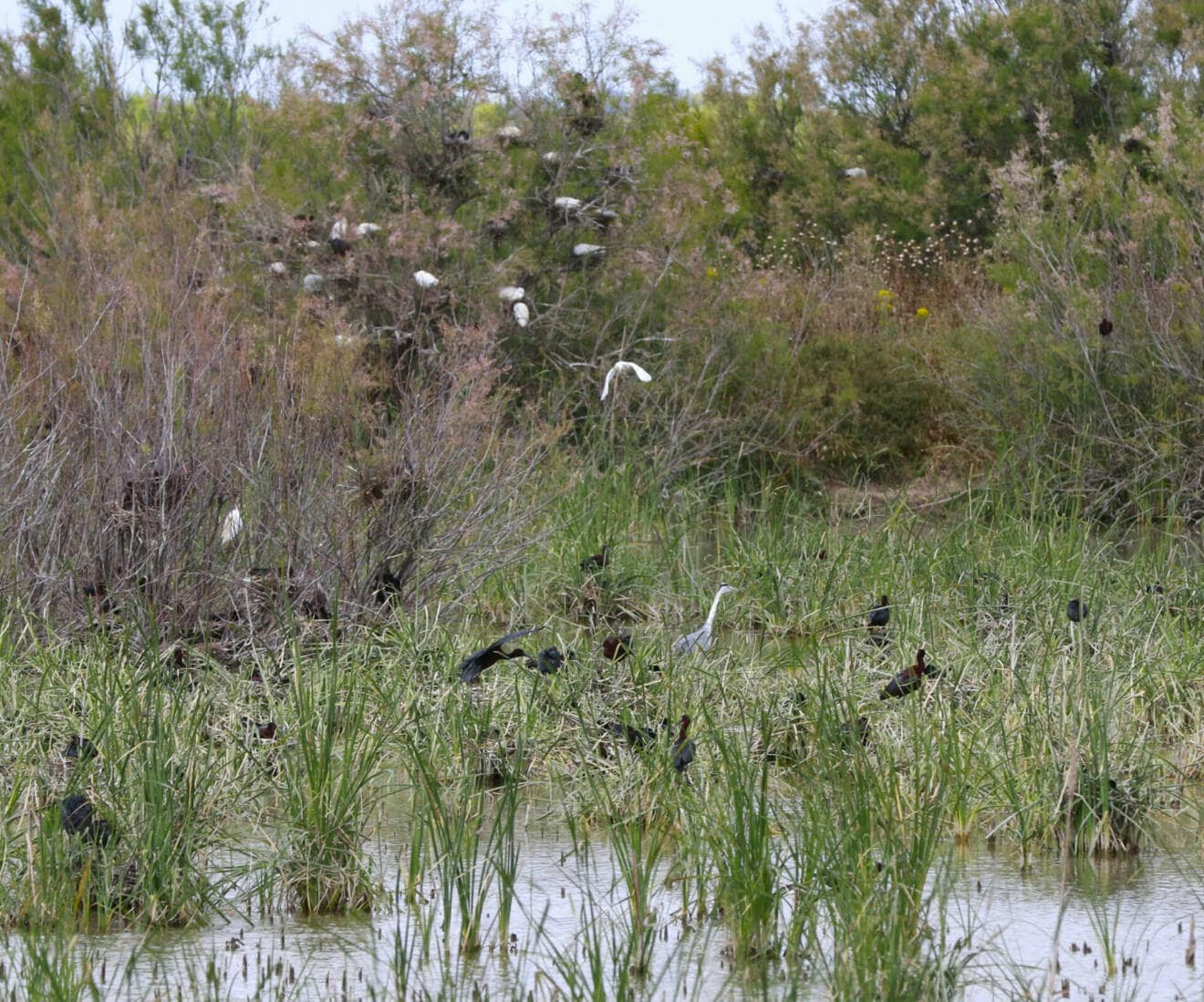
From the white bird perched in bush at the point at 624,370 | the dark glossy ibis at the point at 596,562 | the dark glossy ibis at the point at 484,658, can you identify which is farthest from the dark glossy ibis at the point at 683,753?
the white bird perched in bush at the point at 624,370

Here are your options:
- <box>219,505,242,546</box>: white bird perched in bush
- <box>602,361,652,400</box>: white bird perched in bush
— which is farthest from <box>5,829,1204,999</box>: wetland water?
<box>602,361,652,400</box>: white bird perched in bush

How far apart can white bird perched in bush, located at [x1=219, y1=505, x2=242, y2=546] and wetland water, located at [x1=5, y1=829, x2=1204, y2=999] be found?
2.00 m

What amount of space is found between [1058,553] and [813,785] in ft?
10.9

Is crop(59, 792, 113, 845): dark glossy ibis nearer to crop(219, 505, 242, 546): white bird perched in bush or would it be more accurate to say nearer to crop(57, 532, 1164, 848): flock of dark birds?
crop(57, 532, 1164, 848): flock of dark birds

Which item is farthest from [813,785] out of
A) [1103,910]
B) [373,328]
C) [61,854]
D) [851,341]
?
[851,341]

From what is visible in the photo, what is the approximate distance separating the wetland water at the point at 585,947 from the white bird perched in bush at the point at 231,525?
2003 mm

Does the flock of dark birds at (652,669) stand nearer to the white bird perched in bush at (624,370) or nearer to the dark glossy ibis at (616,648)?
the dark glossy ibis at (616,648)

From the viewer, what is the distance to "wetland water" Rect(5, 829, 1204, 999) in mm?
3234

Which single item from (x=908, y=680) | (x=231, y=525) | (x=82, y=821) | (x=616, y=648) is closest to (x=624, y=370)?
(x=231, y=525)

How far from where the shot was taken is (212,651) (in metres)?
5.98

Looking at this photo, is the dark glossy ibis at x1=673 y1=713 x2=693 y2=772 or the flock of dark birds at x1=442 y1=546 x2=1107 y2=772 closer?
the dark glossy ibis at x1=673 y1=713 x2=693 y2=772

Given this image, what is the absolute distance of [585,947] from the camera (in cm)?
317

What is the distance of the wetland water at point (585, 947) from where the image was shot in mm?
3234

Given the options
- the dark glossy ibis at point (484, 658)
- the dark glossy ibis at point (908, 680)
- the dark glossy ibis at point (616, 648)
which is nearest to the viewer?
the dark glossy ibis at point (484, 658)
